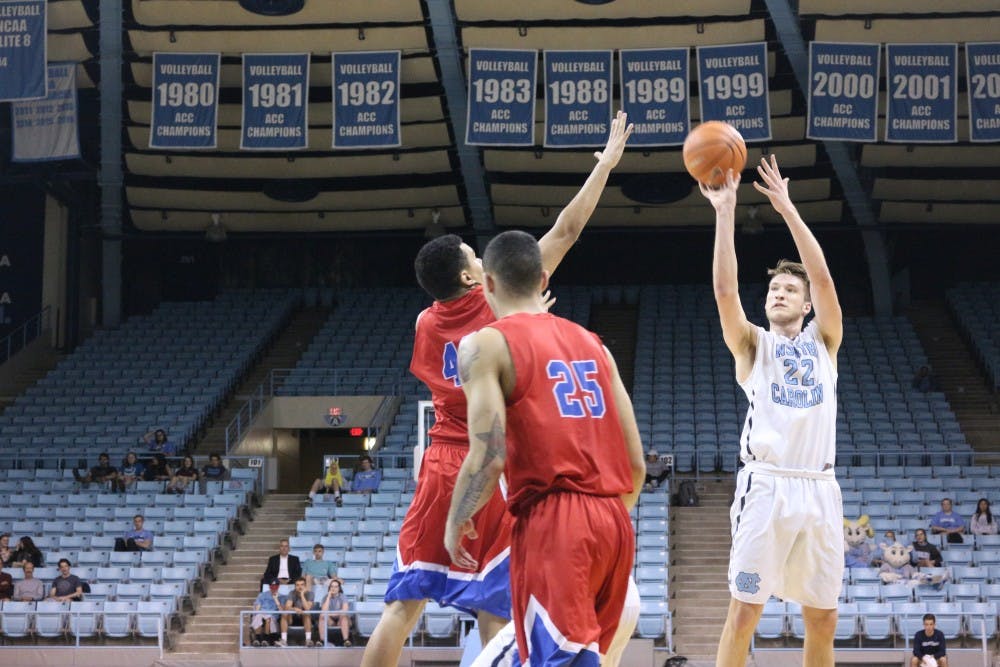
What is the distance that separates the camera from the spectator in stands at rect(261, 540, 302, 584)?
17.1 metres

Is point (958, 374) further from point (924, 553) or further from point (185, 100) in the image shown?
point (185, 100)

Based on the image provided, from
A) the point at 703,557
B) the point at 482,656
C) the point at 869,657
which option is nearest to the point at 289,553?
the point at 703,557

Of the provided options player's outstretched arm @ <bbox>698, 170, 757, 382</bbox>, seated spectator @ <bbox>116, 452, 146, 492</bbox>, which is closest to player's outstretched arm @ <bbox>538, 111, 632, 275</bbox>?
player's outstretched arm @ <bbox>698, 170, 757, 382</bbox>

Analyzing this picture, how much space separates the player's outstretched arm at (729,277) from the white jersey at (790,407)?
0.06 metres

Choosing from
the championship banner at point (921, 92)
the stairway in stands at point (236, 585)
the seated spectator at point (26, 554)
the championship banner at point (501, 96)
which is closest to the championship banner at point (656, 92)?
the championship banner at point (501, 96)

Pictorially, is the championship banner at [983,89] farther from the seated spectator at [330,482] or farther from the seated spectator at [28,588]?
the seated spectator at [28,588]

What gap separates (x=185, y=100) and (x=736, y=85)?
29.0 feet

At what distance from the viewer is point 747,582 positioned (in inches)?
243

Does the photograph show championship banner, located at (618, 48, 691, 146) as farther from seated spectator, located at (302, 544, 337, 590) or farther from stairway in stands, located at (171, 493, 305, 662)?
seated spectator, located at (302, 544, 337, 590)

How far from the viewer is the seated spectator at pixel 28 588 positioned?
17.4 meters

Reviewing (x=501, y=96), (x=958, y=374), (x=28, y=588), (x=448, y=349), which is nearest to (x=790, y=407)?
(x=448, y=349)

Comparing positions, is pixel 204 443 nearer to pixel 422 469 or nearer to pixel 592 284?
pixel 592 284

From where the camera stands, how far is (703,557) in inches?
764

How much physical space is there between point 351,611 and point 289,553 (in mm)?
2283
